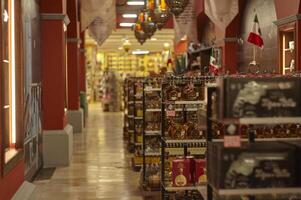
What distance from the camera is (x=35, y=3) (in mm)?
9484

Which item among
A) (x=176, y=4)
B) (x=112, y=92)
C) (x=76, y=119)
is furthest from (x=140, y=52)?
(x=176, y=4)

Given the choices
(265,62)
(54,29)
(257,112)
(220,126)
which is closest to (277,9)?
(265,62)

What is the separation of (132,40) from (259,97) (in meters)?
26.2

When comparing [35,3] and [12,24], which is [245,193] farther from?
[35,3]

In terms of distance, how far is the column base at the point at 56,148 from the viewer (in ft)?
32.6

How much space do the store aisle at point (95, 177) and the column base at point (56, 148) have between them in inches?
8.0

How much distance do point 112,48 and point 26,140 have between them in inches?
1037

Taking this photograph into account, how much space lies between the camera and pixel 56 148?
10039mm

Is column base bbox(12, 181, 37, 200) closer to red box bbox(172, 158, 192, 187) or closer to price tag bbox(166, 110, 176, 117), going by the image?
red box bbox(172, 158, 192, 187)

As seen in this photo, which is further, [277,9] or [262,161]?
[277,9]

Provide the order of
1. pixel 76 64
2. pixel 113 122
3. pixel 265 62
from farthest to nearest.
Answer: pixel 113 122, pixel 76 64, pixel 265 62

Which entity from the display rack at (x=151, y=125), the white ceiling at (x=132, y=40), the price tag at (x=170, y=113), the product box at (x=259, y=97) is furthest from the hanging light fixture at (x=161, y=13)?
the white ceiling at (x=132, y=40)

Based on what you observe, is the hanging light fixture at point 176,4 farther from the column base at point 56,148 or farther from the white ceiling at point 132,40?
the white ceiling at point 132,40

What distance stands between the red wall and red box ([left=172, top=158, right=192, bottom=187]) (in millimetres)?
1758
